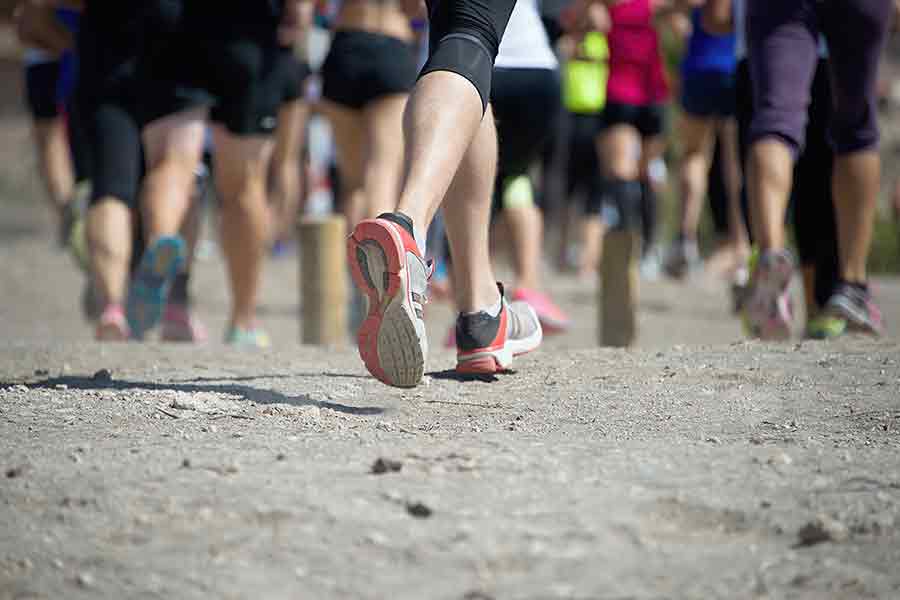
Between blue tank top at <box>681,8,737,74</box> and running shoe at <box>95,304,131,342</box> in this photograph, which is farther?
blue tank top at <box>681,8,737,74</box>

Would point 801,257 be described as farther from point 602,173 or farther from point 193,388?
point 602,173

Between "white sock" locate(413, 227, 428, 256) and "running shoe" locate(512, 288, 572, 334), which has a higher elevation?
"white sock" locate(413, 227, 428, 256)

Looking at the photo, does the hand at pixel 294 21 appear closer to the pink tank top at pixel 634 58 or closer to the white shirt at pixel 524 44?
the white shirt at pixel 524 44

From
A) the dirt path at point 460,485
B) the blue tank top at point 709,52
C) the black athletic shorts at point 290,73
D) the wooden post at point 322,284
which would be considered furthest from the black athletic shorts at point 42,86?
the dirt path at point 460,485

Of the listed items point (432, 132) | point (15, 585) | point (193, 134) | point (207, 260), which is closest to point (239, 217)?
point (193, 134)

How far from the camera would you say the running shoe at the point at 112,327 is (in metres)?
4.83

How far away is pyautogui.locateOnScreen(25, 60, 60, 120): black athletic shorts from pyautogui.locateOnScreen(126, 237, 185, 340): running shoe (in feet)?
9.57

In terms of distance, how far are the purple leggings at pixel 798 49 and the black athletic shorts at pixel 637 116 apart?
380cm

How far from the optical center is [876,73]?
4.44m

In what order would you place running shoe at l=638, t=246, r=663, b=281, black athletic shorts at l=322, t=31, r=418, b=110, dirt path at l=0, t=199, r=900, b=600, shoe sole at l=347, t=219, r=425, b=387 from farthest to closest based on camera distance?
1. running shoe at l=638, t=246, r=663, b=281
2. black athletic shorts at l=322, t=31, r=418, b=110
3. shoe sole at l=347, t=219, r=425, b=387
4. dirt path at l=0, t=199, r=900, b=600

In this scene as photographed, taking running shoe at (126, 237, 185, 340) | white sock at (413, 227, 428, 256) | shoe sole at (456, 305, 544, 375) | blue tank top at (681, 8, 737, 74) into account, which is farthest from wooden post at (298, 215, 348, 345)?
blue tank top at (681, 8, 737, 74)

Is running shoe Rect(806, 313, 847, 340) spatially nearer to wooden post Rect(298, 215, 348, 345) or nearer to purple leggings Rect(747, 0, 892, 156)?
purple leggings Rect(747, 0, 892, 156)

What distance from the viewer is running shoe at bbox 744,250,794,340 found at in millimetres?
4152

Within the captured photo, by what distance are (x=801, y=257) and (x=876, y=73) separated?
2.79 feet
